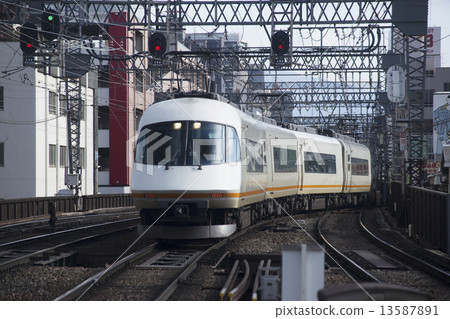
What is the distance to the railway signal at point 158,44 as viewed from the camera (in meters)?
21.8

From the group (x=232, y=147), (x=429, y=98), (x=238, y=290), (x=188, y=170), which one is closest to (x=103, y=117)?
(x=232, y=147)

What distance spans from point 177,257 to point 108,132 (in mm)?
38908

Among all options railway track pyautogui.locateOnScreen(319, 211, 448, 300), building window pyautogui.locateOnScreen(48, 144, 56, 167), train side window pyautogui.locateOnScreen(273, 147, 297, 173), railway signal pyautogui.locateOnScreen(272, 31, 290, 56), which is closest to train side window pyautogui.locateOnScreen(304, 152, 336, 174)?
train side window pyautogui.locateOnScreen(273, 147, 297, 173)

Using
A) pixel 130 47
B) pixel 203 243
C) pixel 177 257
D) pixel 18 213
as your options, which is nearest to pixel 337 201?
pixel 18 213

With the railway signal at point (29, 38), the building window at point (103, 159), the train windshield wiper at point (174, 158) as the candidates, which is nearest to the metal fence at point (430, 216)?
the train windshield wiper at point (174, 158)

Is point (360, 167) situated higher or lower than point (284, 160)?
lower

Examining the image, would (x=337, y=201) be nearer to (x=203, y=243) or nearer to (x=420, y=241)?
(x=420, y=241)

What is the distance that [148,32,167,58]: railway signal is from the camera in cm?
2184

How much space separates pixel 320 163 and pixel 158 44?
8.78m

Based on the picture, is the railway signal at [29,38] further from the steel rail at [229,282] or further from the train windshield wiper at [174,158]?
the steel rail at [229,282]

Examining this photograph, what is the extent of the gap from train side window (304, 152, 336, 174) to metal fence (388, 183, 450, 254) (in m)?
5.63

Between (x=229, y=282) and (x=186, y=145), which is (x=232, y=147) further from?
(x=229, y=282)

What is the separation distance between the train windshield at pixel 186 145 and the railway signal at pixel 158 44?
24.7 ft

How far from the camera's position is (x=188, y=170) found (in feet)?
46.7
